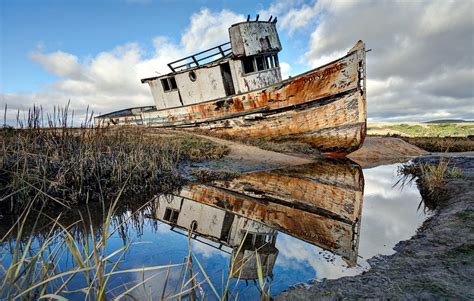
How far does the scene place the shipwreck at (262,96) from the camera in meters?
11.0

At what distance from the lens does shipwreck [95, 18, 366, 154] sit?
11.0 meters

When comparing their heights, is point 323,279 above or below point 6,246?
below

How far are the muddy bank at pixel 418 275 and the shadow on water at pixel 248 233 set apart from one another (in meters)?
0.22

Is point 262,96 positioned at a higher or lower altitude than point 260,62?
lower

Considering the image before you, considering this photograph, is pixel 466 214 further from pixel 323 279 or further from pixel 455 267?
pixel 323 279

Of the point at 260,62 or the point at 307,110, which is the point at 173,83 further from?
the point at 307,110

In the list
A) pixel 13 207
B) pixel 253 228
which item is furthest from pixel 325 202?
pixel 13 207

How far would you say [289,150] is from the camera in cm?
1185

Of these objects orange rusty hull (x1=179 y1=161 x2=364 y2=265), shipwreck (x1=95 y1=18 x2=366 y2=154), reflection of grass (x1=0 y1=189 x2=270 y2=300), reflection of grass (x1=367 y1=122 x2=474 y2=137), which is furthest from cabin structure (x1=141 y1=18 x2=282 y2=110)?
reflection of grass (x1=367 y1=122 x2=474 y2=137)

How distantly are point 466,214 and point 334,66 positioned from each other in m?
8.26

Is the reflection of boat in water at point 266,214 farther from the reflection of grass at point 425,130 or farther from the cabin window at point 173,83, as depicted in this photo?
the reflection of grass at point 425,130

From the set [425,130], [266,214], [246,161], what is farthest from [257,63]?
[425,130]

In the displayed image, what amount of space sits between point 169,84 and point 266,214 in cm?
1216

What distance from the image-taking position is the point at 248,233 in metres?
3.62
